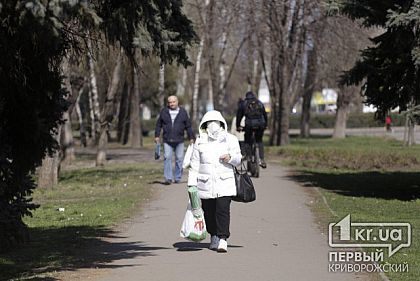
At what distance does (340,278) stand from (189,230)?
2.41 m

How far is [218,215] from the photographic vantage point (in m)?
11.1

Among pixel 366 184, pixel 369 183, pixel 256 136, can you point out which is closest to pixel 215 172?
pixel 256 136

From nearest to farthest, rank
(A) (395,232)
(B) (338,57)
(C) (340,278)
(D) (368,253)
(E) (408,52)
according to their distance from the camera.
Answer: (C) (340,278)
(D) (368,253)
(A) (395,232)
(E) (408,52)
(B) (338,57)

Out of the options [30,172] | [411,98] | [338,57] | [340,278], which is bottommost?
[340,278]

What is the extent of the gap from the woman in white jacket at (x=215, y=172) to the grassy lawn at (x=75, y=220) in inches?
47.9

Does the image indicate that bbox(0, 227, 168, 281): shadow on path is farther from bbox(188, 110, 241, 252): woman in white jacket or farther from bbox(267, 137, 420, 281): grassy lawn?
bbox(267, 137, 420, 281): grassy lawn

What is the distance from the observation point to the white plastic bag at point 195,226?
428 inches

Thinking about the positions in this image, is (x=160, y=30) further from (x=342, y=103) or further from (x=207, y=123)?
(x=342, y=103)

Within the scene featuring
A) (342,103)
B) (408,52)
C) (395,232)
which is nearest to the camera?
(395,232)

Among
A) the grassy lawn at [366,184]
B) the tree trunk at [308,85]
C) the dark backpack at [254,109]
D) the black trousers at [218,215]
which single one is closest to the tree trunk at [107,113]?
the grassy lawn at [366,184]

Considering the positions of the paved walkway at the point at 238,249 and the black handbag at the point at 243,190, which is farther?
the black handbag at the point at 243,190

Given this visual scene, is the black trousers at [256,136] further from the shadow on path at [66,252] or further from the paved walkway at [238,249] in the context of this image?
the shadow on path at [66,252]

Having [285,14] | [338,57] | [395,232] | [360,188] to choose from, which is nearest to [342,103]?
[338,57]

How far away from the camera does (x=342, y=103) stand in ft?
173
